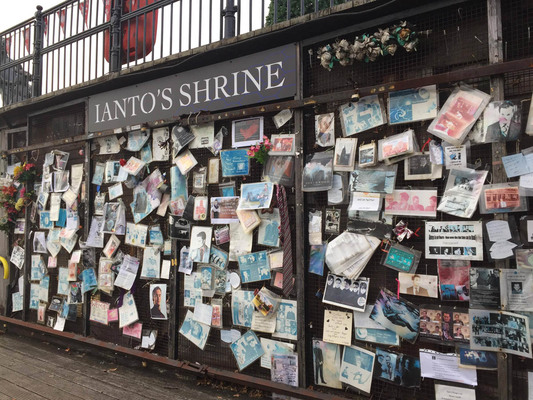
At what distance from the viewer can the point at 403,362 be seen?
11.2ft

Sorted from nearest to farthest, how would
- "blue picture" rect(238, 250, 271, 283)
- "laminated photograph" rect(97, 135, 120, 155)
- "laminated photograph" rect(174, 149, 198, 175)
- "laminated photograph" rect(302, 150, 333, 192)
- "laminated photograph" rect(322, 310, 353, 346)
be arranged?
"laminated photograph" rect(322, 310, 353, 346), "laminated photograph" rect(302, 150, 333, 192), "blue picture" rect(238, 250, 271, 283), "laminated photograph" rect(174, 149, 198, 175), "laminated photograph" rect(97, 135, 120, 155)

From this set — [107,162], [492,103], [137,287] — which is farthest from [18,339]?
[492,103]

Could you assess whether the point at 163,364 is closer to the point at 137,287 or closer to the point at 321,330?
the point at 137,287

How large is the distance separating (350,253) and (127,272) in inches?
121

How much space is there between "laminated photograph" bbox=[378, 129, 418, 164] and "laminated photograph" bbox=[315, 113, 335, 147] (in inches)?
18.8

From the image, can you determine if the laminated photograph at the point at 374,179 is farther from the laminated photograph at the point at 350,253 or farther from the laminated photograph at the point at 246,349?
the laminated photograph at the point at 246,349

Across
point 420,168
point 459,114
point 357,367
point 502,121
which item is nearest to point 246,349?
point 357,367

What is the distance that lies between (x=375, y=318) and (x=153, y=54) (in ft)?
13.3

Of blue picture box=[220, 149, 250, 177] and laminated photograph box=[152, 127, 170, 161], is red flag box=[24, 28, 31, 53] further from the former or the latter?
blue picture box=[220, 149, 250, 177]

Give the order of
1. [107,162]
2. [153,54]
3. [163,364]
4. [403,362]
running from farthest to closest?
[107,162] → [153,54] → [163,364] → [403,362]

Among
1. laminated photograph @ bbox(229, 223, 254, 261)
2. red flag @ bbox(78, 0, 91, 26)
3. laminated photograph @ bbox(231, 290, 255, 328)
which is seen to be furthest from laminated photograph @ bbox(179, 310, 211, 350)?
red flag @ bbox(78, 0, 91, 26)

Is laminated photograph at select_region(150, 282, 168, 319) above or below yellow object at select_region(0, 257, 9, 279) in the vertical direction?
below

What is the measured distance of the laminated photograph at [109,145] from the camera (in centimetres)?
562

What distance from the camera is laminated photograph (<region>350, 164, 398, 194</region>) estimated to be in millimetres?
3496
